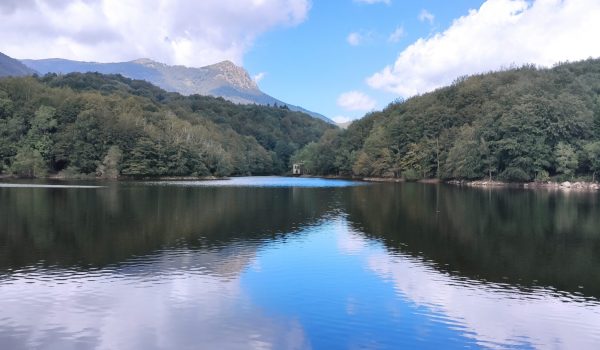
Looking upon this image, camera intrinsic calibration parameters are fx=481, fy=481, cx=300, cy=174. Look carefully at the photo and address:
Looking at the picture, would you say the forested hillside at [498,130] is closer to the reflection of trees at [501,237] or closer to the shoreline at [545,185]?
the shoreline at [545,185]

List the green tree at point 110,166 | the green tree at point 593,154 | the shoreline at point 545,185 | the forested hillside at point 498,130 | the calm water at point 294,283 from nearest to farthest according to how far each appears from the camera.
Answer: the calm water at point 294,283 < the green tree at point 593,154 < the shoreline at point 545,185 < the forested hillside at point 498,130 < the green tree at point 110,166

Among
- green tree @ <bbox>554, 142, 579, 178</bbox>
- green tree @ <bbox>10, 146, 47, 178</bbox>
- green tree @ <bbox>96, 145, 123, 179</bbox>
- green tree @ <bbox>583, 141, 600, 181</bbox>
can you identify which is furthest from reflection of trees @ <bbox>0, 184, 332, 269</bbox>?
green tree @ <bbox>10, 146, 47, 178</bbox>

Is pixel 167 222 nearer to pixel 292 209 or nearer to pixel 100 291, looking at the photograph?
pixel 292 209

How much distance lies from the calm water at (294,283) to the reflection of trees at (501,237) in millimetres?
126

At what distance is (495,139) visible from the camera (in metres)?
81.5

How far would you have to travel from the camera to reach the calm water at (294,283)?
11789mm

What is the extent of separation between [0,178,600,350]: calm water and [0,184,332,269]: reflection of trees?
0.16 m

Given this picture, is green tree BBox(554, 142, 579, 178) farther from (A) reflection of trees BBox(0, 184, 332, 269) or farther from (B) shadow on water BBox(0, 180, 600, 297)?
(A) reflection of trees BBox(0, 184, 332, 269)

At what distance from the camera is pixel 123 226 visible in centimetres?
2827

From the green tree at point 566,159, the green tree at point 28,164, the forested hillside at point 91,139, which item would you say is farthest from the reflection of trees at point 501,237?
the green tree at point 28,164

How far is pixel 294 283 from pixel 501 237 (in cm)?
1470

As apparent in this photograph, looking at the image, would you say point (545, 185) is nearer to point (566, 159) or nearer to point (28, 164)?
point (566, 159)

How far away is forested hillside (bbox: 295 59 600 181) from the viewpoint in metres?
75.4

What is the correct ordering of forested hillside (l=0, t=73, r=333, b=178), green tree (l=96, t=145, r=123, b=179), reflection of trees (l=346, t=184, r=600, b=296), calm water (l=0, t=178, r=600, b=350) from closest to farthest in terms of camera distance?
calm water (l=0, t=178, r=600, b=350) < reflection of trees (l=346, t=184, r=600, b=296) < green tree (l=96, t=145, r=123, b=179) < forested hillside (l=0, t=73, r=333, b=178)
